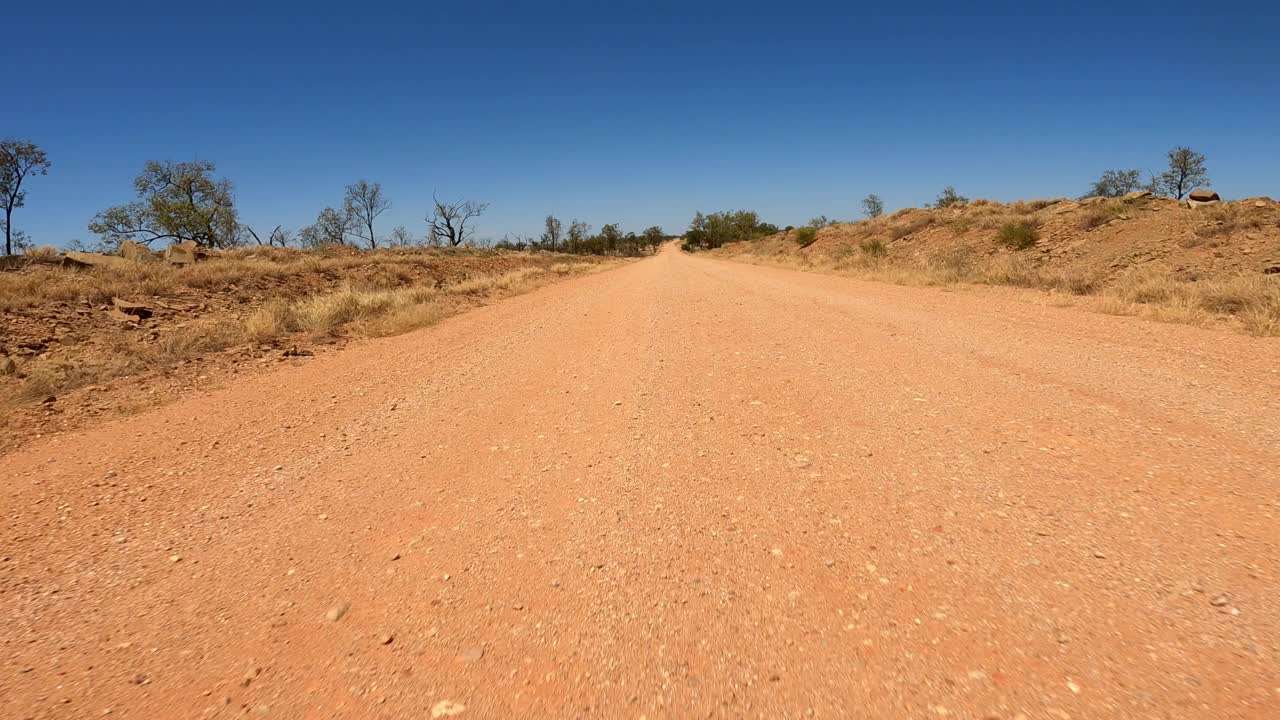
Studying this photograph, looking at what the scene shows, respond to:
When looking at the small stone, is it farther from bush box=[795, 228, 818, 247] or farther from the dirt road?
bush box=[795, 228, 818, 247]

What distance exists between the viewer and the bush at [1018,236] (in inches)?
642

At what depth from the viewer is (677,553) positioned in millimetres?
2414

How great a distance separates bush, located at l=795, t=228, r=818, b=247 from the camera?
116 feet

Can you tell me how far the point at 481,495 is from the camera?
305 centimetres

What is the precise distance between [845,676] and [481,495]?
204cm

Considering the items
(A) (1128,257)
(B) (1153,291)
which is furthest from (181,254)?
(A) (1128,257)

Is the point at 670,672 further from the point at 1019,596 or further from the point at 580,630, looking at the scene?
the point at 1019,596

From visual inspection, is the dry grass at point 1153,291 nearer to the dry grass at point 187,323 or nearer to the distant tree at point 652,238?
the dry grass at point 187,323

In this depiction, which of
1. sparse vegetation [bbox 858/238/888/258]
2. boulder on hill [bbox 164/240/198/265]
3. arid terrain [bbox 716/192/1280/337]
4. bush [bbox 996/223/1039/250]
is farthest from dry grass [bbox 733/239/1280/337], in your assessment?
boulder on hill [bbox 164/240/198/265]

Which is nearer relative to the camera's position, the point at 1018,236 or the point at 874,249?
the point at 1018,236

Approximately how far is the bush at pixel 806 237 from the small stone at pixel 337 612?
35280mm

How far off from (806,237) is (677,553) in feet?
120

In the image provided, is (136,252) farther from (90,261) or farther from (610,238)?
(610,238)

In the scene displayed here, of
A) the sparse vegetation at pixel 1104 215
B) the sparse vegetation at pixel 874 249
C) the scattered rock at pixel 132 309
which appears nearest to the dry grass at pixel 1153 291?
the sparse vegetation at pixel 1104 215
